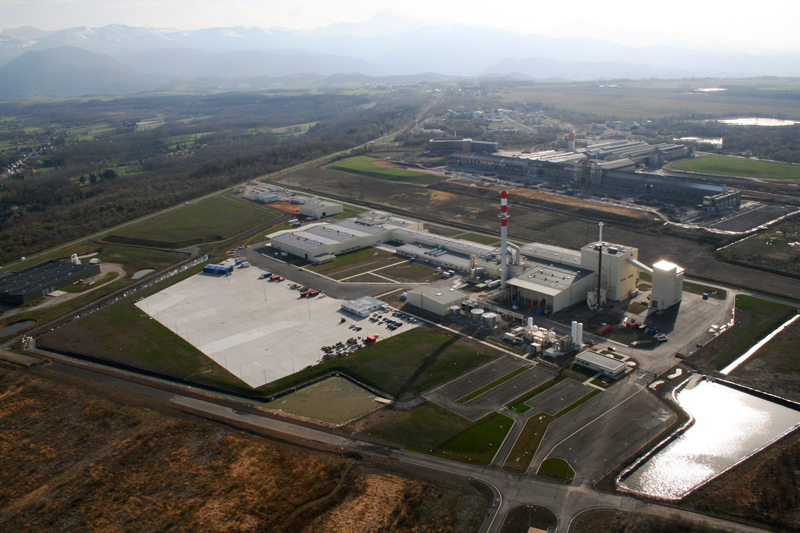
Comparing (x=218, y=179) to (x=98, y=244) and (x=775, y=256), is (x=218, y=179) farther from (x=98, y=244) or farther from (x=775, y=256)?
(x=775, y=256)

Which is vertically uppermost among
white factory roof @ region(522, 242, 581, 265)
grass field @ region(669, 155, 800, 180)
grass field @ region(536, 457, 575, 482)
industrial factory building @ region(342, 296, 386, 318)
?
grass field @ region(669, 155, 800, 180)

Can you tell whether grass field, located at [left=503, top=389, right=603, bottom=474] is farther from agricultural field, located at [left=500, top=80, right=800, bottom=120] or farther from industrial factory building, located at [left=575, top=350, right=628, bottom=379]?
agricultural field, located at [left=500, top=80, right=800, bottom=120]

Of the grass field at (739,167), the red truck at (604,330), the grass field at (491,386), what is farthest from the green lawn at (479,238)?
the grass field at (739,167)

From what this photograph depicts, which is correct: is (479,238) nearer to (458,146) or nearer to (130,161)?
(458,146)

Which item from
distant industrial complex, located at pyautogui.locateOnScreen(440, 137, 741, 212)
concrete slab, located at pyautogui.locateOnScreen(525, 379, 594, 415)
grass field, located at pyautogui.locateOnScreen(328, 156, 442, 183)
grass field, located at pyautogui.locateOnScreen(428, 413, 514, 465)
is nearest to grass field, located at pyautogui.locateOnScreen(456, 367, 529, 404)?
grass field, located at pyautogui.locateOnScreen(428, 413, 514, 465)

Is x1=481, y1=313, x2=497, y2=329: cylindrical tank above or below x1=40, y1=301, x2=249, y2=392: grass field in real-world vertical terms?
above

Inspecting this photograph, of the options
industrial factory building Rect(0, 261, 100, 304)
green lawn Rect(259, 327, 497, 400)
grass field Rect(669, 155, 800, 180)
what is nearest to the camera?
green lawn Rect(259, 327, 497, 400)

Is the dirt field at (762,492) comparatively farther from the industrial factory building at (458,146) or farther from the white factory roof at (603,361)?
the industrial factory building at (458,146)

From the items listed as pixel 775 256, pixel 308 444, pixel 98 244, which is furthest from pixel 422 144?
pixel 308 444
